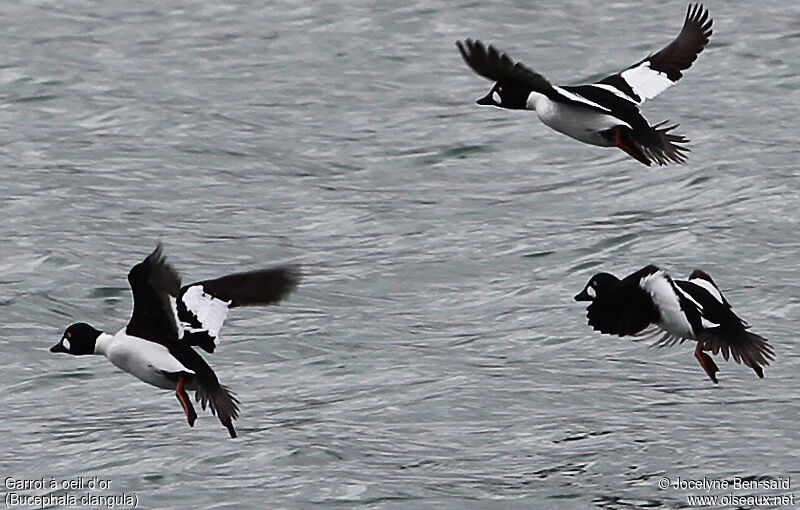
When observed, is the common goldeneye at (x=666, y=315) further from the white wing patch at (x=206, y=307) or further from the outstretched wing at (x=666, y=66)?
the outstretched wing at (x=666, y=66)

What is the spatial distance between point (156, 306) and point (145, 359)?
0.27 m

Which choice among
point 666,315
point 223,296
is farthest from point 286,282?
point 666,315

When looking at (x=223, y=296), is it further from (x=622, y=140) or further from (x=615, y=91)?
(x=615, y=91)

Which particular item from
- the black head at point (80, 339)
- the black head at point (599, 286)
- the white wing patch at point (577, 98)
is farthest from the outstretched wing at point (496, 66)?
the black head at point (80, 339)

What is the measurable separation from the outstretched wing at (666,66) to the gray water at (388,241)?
6.56 feet

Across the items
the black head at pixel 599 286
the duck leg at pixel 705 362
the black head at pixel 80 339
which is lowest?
the duck leg at pixel 705 362

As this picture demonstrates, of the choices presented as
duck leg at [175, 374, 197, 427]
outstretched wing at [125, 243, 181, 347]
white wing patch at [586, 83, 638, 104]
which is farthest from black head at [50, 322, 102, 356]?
white wing patch at [586, 83, 638, 104]

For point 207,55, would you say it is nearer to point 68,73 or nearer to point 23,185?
point 68,73

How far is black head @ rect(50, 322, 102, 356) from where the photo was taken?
32.5ft

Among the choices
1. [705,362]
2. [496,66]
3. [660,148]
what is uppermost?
[496,66]

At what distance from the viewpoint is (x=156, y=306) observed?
938cm

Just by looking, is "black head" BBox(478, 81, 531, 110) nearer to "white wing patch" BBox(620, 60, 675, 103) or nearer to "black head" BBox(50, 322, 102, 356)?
"white wing patch" BBox(620, 60, 675, 103)

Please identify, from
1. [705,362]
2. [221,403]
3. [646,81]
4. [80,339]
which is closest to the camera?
[221,403]

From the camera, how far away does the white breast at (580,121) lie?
10508 millimetres
